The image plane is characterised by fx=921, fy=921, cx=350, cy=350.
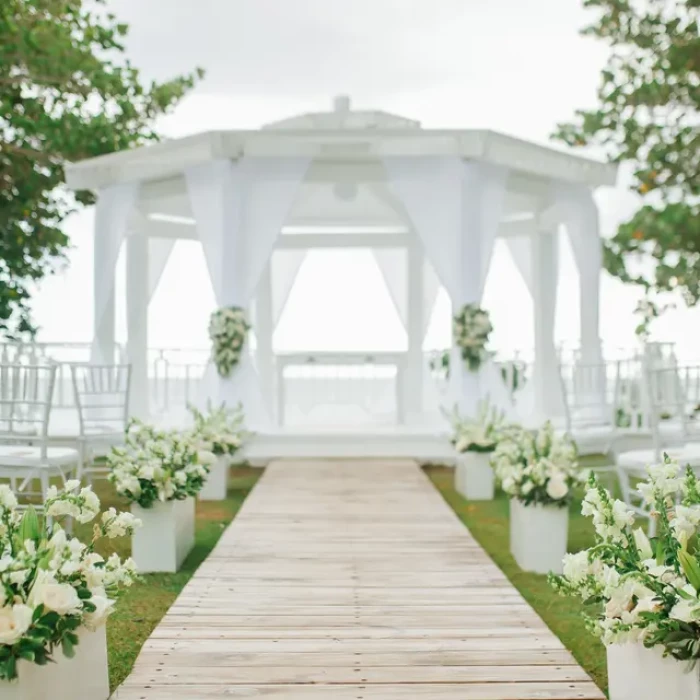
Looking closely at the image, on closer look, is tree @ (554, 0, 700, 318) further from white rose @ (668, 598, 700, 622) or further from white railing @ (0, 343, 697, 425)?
white rose @ (668, 598, 700, 622)

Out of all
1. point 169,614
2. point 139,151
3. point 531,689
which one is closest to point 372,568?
point 169,614

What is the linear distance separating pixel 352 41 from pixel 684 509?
38.8ft

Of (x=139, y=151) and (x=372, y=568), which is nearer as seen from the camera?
(x=372, y=568)

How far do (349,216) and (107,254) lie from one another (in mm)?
3313

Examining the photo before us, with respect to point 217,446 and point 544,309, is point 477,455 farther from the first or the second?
point 544,309

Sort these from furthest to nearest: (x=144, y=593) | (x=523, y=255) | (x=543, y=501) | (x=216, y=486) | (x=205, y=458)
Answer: (x=523, y=255), (x=216, y=486), (x=205, y=458), (x=543, y=501), (x=144, y=593)

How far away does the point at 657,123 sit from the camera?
10906 millimetres

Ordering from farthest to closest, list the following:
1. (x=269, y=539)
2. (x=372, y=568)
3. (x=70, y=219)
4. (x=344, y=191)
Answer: (x=70, y=219) < (x=344, y=191) < (x=269, y=539) < (x=372, y=568)

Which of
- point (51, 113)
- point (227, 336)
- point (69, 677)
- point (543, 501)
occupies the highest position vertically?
point (51, 113)

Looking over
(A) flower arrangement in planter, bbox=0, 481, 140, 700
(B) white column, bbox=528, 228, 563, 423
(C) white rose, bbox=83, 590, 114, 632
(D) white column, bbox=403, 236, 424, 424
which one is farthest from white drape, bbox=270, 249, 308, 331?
(C) white rose, bbox=83, 590, 114, 632

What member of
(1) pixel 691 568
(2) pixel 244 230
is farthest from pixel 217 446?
(1) pixel 691 568

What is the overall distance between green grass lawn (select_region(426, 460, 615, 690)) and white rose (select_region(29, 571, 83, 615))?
172 cm

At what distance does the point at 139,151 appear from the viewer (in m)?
8.45

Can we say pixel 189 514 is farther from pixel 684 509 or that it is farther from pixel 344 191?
pixel 344 191
